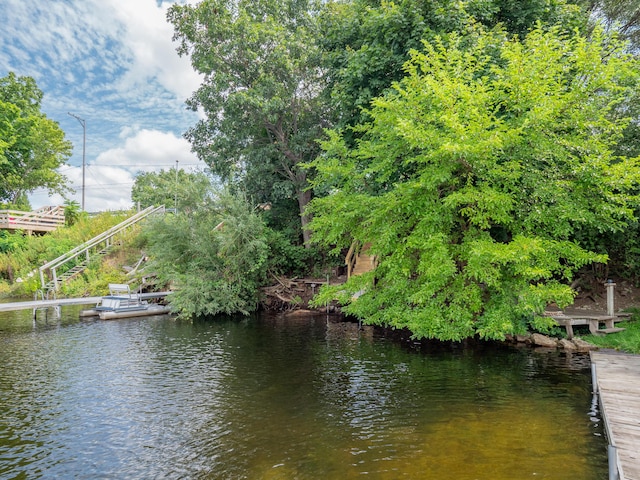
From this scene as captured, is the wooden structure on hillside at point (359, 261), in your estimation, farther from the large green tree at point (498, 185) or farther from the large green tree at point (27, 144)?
the large green tree at point (27, 144)

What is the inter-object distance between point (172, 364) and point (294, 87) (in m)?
12.4

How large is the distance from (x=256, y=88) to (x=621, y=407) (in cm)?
1514

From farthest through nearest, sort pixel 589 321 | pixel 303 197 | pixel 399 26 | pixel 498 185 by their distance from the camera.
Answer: pixel 303 197, pixel 399 26, pixel 589 321, pixel 498 185

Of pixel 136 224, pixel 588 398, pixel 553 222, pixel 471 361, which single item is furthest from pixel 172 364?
pixel 136 224

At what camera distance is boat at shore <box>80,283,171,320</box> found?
1513cm

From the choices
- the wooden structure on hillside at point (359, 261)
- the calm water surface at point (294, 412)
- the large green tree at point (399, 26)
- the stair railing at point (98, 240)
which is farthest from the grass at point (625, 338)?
the stair railing at point (98, 240)

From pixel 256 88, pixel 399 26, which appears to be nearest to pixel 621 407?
pixel 399 26

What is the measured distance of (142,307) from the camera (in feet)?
52.9

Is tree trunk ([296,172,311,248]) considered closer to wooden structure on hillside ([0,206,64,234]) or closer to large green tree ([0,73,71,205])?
wooden structure on hillside ([0,206,64,234])

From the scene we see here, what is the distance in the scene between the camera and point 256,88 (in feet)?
52.3

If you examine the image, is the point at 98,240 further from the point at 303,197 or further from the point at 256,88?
the point at 256,88

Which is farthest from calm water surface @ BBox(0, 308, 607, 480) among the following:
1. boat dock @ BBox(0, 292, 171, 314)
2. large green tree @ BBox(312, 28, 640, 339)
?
boat dock @ BBox(0, 292, 171, 314)

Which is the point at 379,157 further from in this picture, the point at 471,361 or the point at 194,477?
the point at 194,477

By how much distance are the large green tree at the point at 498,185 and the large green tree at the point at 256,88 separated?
833cm
